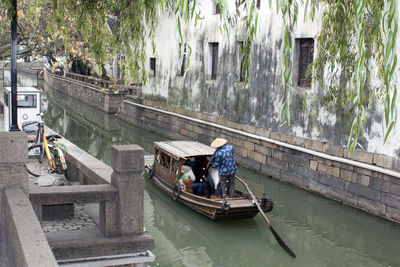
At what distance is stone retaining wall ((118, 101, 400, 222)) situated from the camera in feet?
33.2

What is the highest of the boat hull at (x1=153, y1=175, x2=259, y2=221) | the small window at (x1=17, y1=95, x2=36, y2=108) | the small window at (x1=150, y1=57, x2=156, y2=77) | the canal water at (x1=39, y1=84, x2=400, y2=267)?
the small window at (x1=150, y1=57, x2=156, y2=77)

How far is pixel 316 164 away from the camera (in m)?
12.0

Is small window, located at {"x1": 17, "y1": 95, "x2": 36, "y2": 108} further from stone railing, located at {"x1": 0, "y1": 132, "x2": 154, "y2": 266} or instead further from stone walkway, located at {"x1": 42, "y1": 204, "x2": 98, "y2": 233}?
stone railing, located at {"x1": 0, "y1": 132, "x2": 154, "y2": 266}

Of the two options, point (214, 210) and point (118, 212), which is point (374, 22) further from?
point (214, 210)

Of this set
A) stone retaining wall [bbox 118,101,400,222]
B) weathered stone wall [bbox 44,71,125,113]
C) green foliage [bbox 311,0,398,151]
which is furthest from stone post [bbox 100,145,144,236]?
weathered stone wall [bbox 44,71,125,113]

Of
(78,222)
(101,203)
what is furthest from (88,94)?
(101,203)

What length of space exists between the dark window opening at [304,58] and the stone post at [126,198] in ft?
26.9

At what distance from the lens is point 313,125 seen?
1240cm

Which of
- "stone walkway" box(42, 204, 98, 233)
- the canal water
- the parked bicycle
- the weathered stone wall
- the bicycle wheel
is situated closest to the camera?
"stone walkway" box(42, 204, 98, 233)

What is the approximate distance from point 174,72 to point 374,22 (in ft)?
54.8

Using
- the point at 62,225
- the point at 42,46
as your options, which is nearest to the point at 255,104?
the point at 42,46

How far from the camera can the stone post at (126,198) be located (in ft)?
17.6

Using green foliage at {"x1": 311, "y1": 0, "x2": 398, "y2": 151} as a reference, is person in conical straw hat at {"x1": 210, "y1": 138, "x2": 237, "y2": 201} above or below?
below

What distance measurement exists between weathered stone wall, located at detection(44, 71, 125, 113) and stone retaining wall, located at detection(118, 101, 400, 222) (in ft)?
30.4
